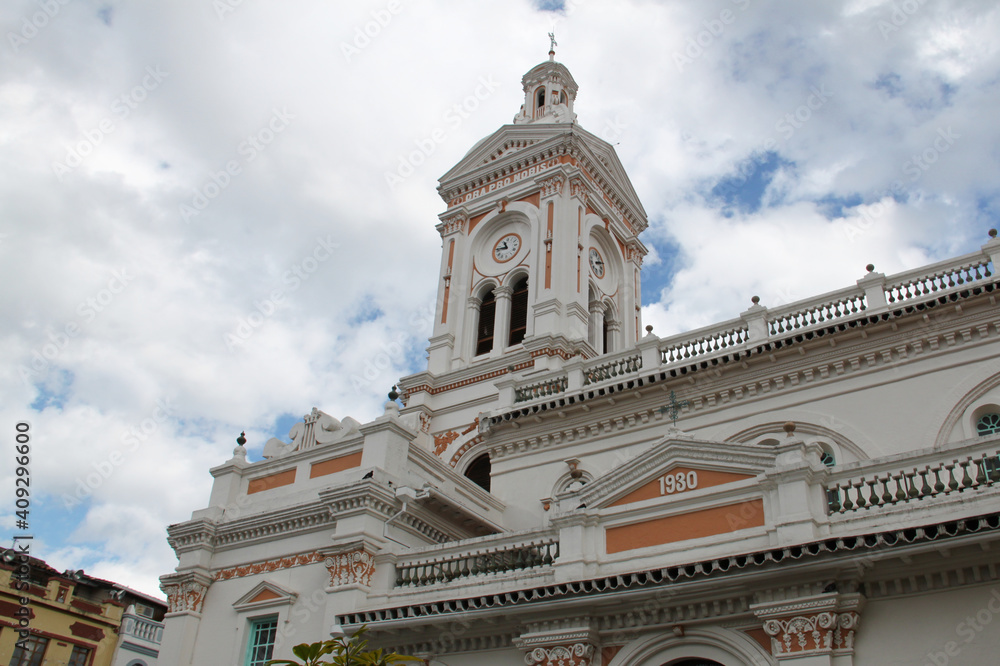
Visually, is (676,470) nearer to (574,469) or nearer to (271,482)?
(574,469)

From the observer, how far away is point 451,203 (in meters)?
35.0

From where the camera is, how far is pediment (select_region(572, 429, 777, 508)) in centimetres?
1433

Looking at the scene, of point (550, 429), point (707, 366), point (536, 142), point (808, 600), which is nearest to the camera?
point (808, 600)

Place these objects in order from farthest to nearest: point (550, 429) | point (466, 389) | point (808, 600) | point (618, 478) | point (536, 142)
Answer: point (536, 142), point (466, 389), point (550, 429), point (618, 478), point (808, 600)

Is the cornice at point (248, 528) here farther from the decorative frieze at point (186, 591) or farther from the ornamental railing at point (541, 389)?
the ornamental railing at point (541, 389)

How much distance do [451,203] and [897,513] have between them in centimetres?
2466

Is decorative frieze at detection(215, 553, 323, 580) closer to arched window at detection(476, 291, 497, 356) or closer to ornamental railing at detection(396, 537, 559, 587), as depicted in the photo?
ornamental railing at detection(396, 537, 559, 587)

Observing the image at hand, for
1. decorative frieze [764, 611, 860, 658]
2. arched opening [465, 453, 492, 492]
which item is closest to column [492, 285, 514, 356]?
arched opening [465, 453, 492, 492]

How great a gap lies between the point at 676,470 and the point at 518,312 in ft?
53.9

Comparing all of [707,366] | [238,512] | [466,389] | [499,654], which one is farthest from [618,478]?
[466,389]

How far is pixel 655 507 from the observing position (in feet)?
49.0

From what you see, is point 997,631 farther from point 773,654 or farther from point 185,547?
point 185,547

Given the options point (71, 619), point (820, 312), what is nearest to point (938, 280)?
point (820, 312)

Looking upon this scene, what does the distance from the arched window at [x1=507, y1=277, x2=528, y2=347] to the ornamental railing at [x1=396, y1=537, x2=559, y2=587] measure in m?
13.1
